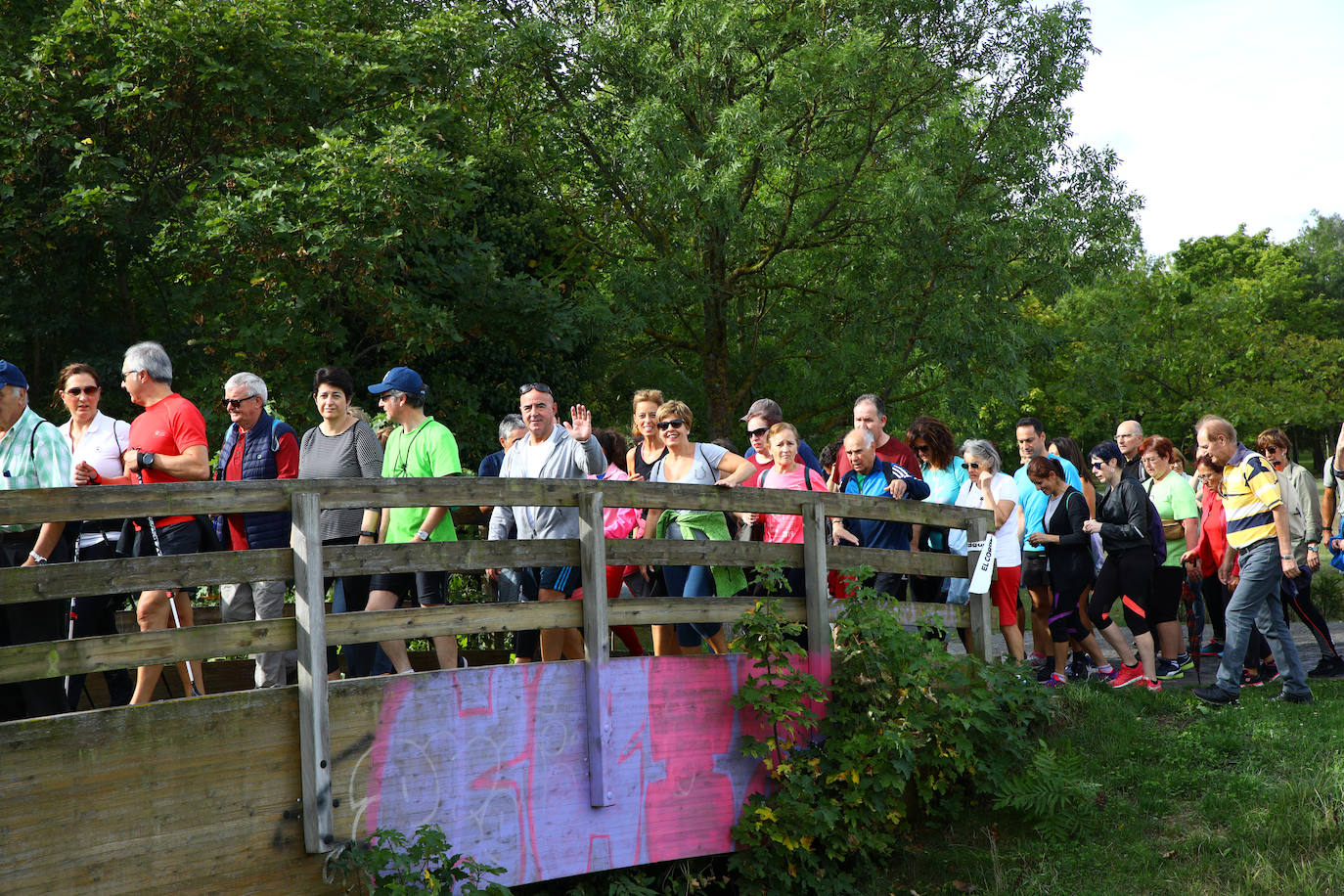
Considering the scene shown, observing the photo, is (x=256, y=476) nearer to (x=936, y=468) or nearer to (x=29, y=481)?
(x=29, y=481)

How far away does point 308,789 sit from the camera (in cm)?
488

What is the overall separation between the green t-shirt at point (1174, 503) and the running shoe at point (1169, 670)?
2.27 ft

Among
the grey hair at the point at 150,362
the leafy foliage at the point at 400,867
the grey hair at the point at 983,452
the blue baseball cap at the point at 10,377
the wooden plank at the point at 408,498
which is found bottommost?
the leafy foliage at the point at 400,867

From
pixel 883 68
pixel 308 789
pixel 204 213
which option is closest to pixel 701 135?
pixel 883 68

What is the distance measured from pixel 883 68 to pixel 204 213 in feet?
29.9

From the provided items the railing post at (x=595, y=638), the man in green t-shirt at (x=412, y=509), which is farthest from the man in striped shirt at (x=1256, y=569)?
the man in green t-shirt at (x=412, y=509)

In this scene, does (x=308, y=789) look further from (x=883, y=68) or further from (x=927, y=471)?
(x=883, y=68)

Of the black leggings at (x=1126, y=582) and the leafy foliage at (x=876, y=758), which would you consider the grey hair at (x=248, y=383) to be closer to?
the leafy foliage at (x=876, y=758)

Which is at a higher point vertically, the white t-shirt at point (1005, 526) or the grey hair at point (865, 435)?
the grey hair at point (865, 435)

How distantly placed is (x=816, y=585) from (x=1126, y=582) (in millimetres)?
2694

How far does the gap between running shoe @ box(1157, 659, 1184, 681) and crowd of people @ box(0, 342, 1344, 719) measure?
0.05 feet

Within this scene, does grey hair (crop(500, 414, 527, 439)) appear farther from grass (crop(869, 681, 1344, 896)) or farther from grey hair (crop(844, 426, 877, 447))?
grass (crop(869, 681, 1344, 896))

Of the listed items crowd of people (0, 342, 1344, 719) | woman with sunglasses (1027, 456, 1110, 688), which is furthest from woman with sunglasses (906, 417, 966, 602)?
woman with sunglasses (1027, 456, 1110, 688)

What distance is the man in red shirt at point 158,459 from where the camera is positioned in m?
5.66
